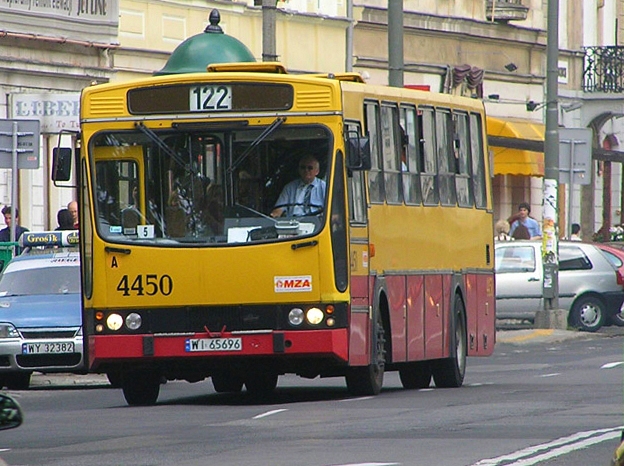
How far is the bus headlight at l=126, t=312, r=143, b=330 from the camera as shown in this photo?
18094 mm

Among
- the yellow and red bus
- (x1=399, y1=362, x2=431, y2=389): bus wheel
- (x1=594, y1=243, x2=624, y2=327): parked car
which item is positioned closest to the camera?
the yellow and red bus

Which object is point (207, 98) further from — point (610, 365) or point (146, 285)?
point (610, 365)

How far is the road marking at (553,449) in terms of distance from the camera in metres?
12.1

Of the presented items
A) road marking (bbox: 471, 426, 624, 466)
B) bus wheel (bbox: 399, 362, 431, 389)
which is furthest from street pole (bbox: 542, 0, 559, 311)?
road marking (bbox: 471, 426, 624, 466)

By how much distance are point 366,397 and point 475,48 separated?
111 ft

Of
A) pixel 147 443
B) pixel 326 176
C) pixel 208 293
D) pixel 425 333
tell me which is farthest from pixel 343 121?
pixel 147 443

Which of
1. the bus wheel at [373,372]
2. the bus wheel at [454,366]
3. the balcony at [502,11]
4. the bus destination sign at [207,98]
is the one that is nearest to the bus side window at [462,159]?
the bus wheel at [454,366]

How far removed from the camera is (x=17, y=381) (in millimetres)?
23297

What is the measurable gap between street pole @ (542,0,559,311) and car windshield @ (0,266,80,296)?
12873 millimetres

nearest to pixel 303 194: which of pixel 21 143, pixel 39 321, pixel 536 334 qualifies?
pixel 39 321

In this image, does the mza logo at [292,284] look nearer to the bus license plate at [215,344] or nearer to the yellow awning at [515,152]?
the bus license plate at [215,344]

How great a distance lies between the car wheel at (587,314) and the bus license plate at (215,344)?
19.5m

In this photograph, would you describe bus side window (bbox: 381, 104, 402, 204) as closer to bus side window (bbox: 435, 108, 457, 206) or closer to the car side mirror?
bus side window (bbox: 435, 108, 457, 206)

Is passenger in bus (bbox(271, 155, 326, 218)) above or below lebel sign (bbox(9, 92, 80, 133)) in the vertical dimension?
below
